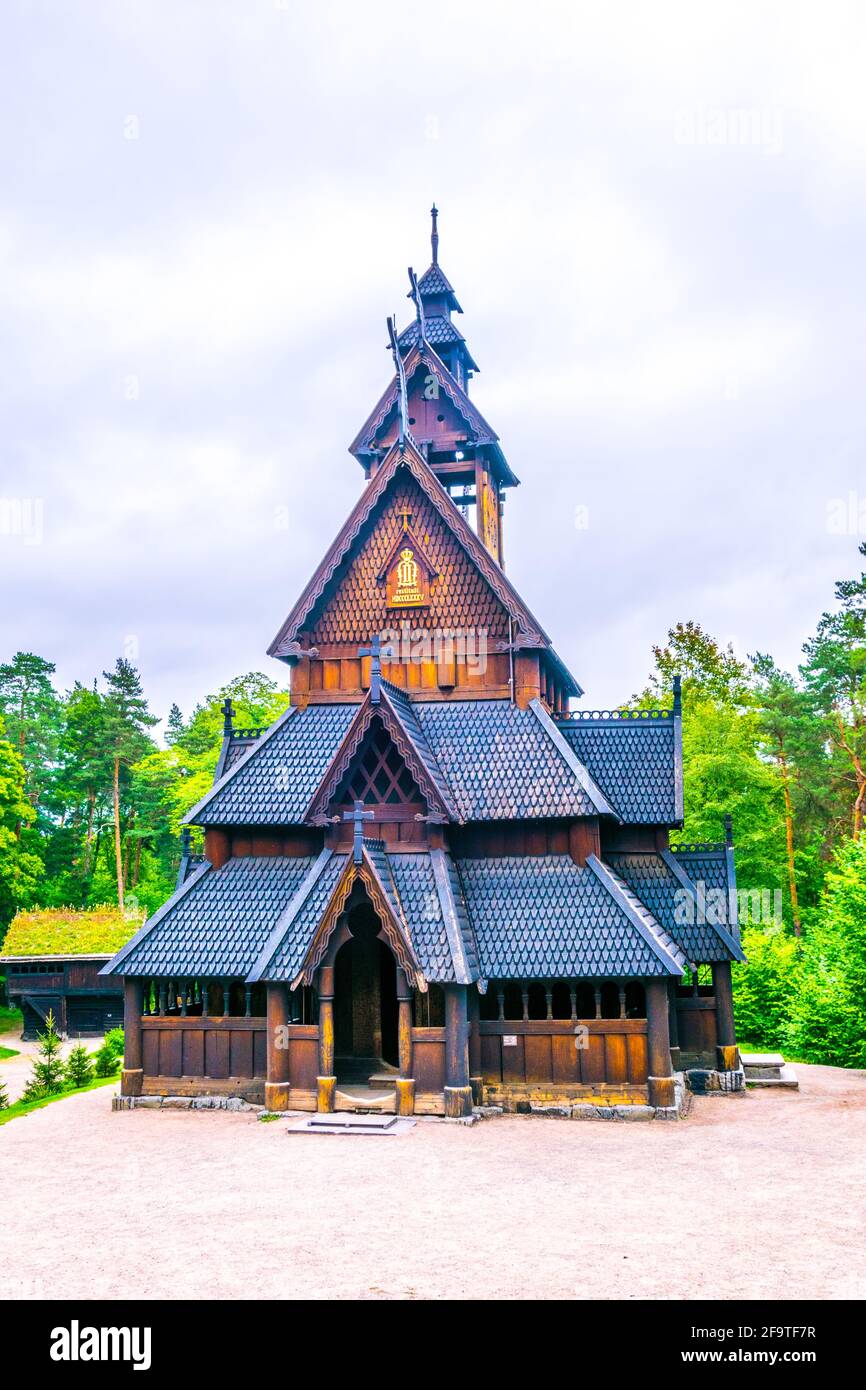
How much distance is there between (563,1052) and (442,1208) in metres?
6.42

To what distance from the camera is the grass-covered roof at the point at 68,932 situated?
42.7 meters

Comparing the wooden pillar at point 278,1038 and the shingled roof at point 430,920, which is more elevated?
the shingled roof at point 430,920

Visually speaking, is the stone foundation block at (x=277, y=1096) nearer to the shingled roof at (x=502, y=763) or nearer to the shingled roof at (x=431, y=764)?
the shingled roof at (x=431, y=764)

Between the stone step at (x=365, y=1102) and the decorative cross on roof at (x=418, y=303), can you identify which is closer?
the stone step at (x=365, y=1102)

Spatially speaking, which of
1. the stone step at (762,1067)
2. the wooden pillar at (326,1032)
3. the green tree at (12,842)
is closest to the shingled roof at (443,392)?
the wooden pillar at (326,1032)

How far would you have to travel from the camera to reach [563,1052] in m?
17.7

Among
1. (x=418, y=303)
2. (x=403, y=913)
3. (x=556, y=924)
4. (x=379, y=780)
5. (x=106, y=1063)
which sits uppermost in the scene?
(x=418, y=303)

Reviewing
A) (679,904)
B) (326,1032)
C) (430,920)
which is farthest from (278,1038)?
(679,904)

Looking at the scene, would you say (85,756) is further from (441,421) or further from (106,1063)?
(441,421)

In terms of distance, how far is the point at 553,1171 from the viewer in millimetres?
13469

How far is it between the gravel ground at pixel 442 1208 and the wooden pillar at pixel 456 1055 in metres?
0.45

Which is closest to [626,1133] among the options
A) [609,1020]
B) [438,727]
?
[609,1020]

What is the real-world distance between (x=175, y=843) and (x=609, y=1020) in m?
53.1

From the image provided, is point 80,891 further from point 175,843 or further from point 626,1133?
point 626,1133
